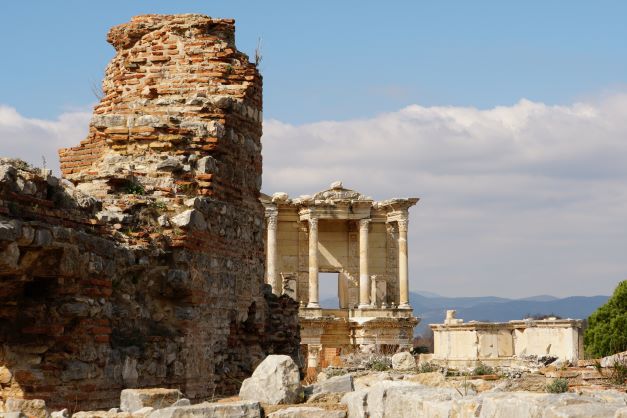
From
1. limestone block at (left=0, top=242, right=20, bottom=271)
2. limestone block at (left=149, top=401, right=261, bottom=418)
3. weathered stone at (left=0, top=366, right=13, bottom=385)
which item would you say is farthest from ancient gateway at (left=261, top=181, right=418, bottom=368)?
limestone block at (left=149, top=401, right=261, bottom=418)

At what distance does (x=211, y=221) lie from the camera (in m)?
11.8

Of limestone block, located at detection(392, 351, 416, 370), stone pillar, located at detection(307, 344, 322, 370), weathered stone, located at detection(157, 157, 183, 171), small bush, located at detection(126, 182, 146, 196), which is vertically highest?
weathered stone, located at detection(157, 157, 183, 171)

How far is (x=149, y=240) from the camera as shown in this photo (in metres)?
10.6

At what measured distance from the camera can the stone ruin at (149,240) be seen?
8961 mm

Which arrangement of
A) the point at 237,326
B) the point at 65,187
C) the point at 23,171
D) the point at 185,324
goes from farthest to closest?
the point at 237,326 < the point at 185,324 < the point at 65,187 < the point at 23,171

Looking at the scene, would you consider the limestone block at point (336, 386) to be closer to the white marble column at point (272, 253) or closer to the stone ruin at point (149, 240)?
the stone ruin at point (149, 240)

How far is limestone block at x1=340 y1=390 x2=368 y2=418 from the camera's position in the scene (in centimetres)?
719

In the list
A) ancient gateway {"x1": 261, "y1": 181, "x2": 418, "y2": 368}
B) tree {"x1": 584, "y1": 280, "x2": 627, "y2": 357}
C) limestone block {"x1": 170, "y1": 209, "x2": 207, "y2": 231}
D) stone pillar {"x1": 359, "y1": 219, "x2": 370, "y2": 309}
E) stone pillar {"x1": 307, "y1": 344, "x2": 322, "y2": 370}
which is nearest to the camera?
limestone block {"x1": 170, "y1": 209, "x2": 207, "y2": 231}

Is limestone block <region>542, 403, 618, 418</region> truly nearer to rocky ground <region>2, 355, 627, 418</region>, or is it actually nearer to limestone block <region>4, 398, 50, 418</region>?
rocky ground <region>2, 355, 627, 418</region>

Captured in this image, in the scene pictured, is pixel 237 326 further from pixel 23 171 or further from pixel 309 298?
pixel 309 298

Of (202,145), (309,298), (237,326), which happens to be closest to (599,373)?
(237,326)

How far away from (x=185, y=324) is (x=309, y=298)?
37.9m

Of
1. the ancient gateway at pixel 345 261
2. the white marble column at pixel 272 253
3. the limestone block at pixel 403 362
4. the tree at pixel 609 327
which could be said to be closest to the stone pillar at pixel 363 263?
the ancient gateway at pixel 345 261

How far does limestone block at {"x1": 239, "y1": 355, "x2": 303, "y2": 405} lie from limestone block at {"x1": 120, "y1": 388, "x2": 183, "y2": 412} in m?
0.66
